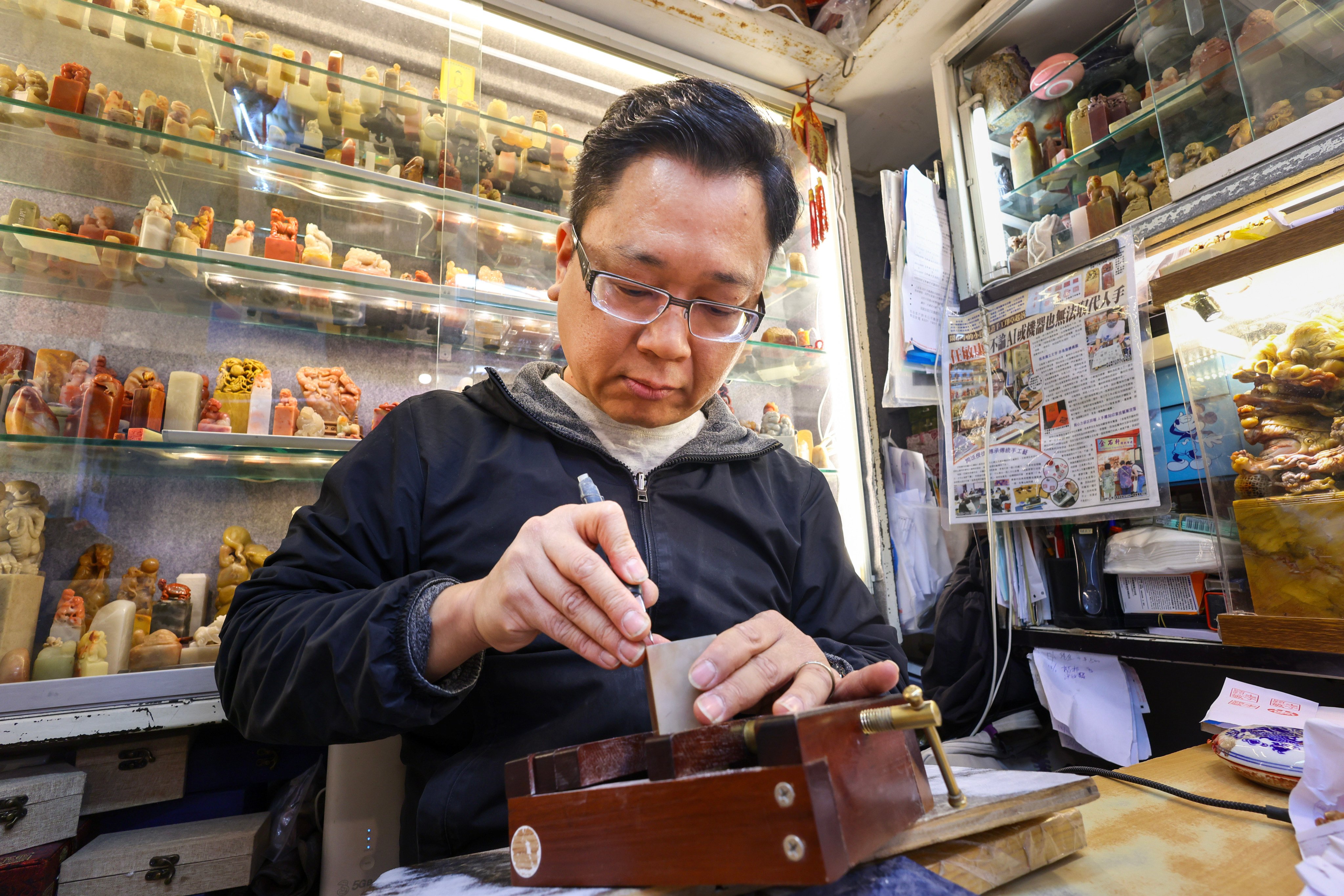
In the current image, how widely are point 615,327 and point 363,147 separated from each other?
5.36ft

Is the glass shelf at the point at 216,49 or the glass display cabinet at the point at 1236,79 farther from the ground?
the glass shelf at the point at 216,49

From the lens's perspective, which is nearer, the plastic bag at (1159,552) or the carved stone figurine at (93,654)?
the carved stone figurine at (93,654)

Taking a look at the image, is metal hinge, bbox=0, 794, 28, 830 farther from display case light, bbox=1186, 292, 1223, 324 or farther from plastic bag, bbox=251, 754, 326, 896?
display case light, bbox=1186, 292, 1223, 324

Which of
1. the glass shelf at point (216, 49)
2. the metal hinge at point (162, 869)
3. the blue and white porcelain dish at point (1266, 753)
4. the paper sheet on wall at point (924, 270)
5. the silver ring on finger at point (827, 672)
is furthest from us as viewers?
the paper sheet on wall at point (924, 270)

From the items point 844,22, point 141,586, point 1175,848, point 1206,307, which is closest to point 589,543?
point 1175,848

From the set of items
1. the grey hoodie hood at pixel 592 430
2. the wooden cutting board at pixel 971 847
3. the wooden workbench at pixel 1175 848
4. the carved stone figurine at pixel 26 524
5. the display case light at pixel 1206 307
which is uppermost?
the display case light at pixel 1206 307

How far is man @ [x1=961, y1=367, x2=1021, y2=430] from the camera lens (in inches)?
84.8

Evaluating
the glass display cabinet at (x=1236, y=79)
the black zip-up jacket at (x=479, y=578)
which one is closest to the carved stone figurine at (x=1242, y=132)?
the glass display cabinet at (x=1236, y=79)

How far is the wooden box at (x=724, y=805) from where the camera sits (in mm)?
499

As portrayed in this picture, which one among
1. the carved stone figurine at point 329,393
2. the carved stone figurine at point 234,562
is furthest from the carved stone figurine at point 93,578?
the carved stone figurine at point 329,393

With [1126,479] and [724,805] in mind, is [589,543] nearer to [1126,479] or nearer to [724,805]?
[724,805]

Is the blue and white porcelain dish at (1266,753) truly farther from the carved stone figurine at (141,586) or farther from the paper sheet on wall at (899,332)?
the carved stone figurine at (141,586)

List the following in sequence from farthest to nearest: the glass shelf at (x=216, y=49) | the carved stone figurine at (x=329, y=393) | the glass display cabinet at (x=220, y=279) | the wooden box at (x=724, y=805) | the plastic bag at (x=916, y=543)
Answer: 1. the plastic bag at (x=916, y=543)
2. the carved stone figurine at (x=329, y=393)
3. the glass shelf at (x=216, y=49)
4. the glass display cabinet at (x=220, y=279)
5. the wooden box at (x=724, y=805)

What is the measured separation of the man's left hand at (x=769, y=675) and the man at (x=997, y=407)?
1582mm
